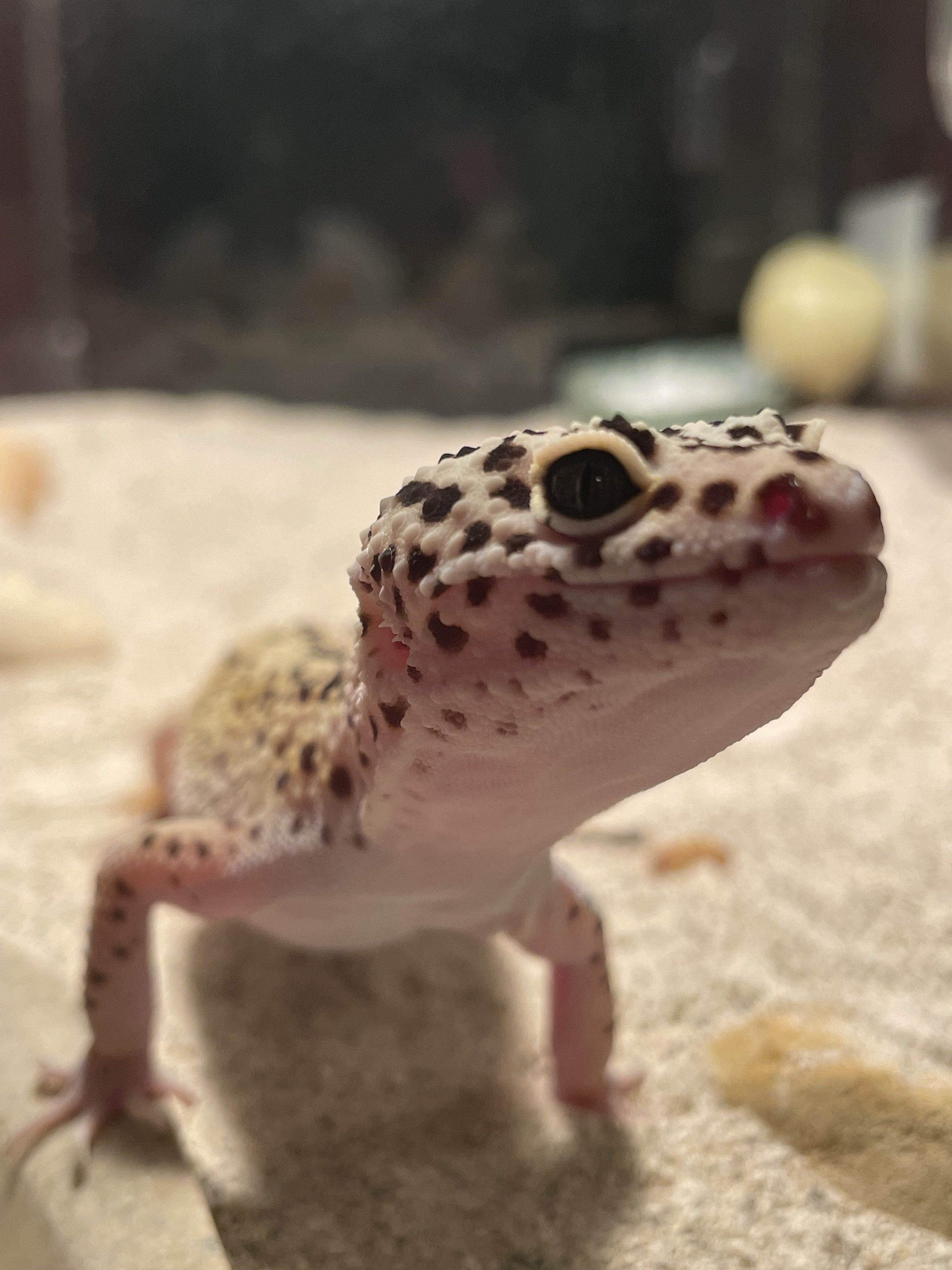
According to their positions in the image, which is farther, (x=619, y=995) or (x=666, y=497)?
(x=619, y=995)

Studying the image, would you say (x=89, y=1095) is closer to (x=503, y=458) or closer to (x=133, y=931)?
(x=133, y=931)

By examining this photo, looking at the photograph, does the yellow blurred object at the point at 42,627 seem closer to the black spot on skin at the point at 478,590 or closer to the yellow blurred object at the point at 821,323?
the black spot on skin at the point at 478,590

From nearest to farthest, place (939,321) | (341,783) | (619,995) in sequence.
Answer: (341,783), (619,995), (939,321)

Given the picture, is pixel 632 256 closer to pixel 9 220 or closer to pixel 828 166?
pixel 828 166

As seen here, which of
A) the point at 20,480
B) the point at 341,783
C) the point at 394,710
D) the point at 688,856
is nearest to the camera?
the point at 394,710

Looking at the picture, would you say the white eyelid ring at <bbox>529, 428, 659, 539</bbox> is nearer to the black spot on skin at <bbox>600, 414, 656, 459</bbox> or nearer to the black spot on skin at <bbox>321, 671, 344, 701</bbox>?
the black spot on skin at <bbox>600, 414, 656, 459</bbox>

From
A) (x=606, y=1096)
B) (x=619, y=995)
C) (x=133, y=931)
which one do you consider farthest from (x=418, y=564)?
(x=619, y=995)

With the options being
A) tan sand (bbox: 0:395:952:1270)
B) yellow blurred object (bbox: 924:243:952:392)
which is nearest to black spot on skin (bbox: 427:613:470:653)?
tan sand (bbox: 0:395:952:1270)

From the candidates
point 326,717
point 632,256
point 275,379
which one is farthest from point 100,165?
point 326,717
